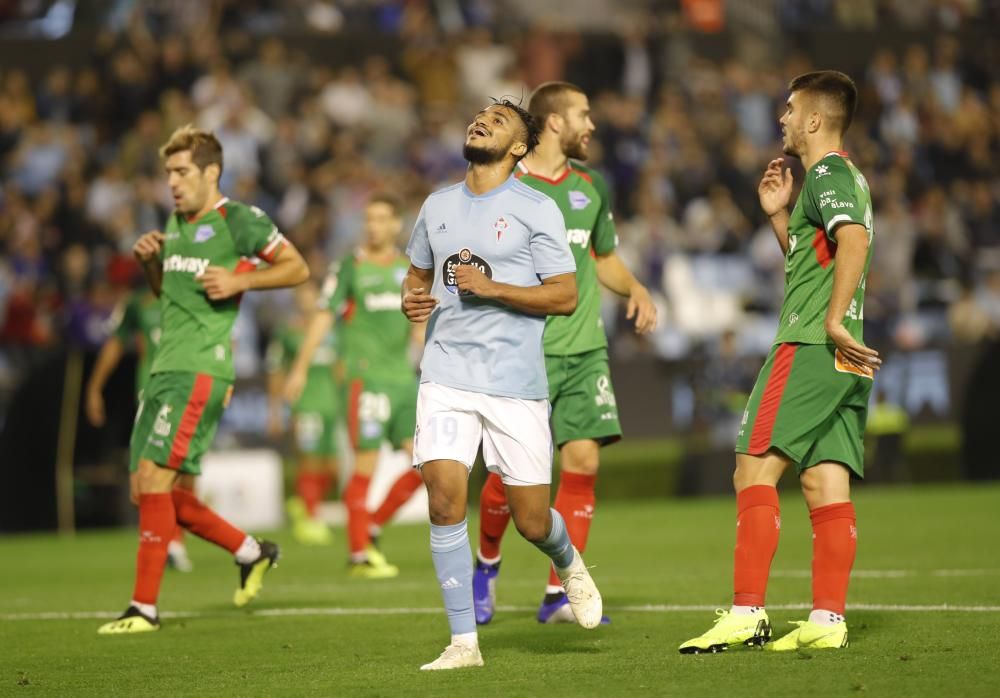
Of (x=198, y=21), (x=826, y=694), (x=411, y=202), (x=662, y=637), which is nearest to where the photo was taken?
(x=826, y=694)

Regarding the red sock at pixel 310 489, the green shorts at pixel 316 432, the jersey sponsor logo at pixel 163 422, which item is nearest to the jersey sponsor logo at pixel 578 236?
the jersey sponsor logo at pixel 163 422

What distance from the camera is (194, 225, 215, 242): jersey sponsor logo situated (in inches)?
368

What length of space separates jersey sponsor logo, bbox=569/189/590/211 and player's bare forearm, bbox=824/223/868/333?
220cm

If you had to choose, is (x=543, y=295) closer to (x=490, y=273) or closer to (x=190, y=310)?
(x=490, y=273)

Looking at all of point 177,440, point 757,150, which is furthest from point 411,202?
point 177,440

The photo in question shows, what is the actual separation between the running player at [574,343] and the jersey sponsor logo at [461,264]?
161 centimetres

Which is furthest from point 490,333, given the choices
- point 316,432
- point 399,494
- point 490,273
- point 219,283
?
point 316,432

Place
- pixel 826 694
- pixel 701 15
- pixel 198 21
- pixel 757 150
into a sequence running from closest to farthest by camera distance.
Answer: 1. pixel 826 694
2. pixel 198 21
3. pixel 757 150
4. pixel 701 15

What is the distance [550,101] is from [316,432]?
328 inches

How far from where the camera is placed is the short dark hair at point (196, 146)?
934 centimetres

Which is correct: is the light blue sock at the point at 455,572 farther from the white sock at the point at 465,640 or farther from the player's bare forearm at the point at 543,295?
the player's bare forearm at the point at 543,295

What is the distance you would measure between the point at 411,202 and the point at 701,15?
921 centimetres

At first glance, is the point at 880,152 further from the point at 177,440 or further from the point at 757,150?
the point at 177,440

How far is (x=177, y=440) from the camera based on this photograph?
9180mm
